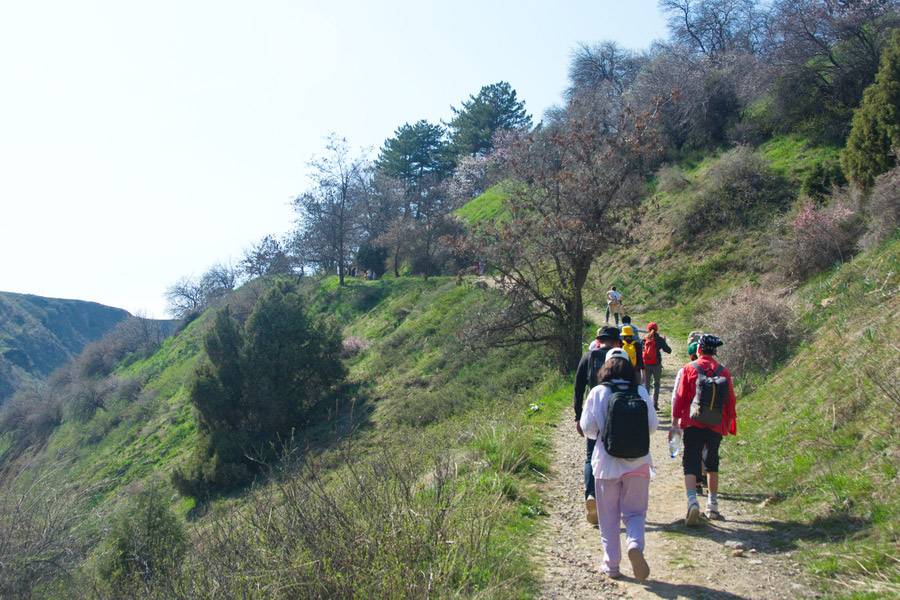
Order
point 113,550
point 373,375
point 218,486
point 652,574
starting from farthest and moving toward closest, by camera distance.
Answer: point 373,375, point 218,486, point 113,550, point 652,574

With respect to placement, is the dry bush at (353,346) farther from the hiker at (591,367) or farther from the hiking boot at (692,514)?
the hiking boot at (692,514)

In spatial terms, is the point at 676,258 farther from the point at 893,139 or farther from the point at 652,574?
the point at 652,574

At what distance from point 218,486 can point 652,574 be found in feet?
63.9

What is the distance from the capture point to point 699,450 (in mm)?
5438

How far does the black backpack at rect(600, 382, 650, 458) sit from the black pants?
1.51 meters

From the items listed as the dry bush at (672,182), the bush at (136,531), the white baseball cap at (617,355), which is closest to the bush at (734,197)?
the dry bush at (672,182)

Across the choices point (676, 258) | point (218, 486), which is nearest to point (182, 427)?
point (218, 486)

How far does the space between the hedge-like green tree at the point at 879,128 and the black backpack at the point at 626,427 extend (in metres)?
13.8

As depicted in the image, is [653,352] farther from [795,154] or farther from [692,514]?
[795,154]

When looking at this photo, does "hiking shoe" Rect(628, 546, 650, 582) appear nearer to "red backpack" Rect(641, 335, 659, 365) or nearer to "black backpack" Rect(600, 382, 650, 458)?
"black backpack" Rect(600, 382, 650, 458)

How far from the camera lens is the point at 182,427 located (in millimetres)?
28938

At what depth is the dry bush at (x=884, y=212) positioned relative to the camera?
11477mm

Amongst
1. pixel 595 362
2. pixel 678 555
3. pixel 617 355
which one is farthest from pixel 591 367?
pixel 678 555

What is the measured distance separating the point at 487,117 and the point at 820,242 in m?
46.4
